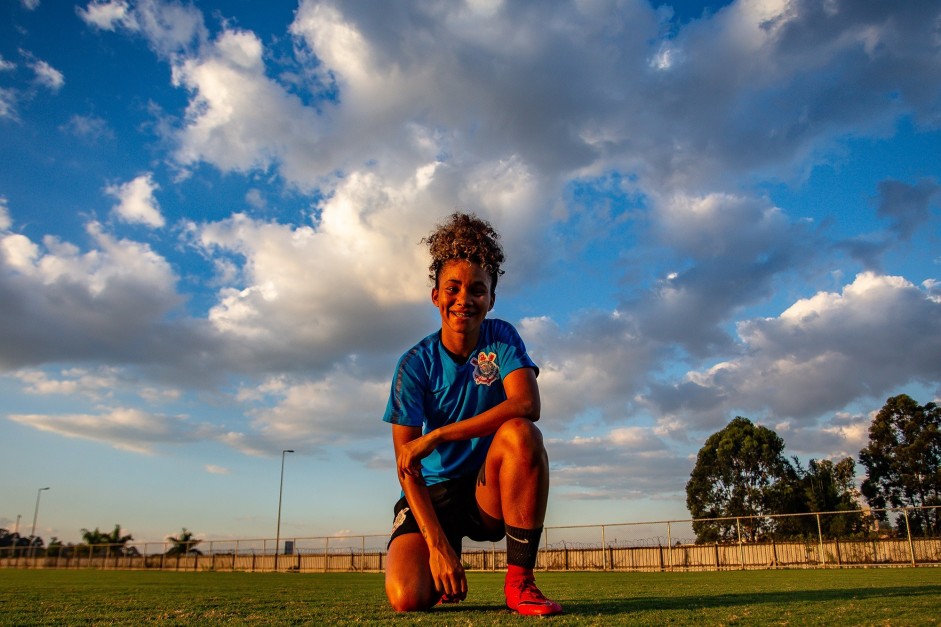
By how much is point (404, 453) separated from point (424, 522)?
0.36m

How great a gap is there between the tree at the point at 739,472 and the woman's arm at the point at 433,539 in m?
47.0

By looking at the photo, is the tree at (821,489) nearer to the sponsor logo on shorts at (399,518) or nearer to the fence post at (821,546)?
the fence post at (821,546)

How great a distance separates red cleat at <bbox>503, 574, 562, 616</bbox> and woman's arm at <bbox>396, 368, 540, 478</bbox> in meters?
0.73

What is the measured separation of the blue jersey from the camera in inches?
146

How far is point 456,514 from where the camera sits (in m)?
3.67

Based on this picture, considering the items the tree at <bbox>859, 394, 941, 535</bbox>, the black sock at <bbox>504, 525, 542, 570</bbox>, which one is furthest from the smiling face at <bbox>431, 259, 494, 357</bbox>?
the tree at <bbox>859, 394, 941, 535</bbox>

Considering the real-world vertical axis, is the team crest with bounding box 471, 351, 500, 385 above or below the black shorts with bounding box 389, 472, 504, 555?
above

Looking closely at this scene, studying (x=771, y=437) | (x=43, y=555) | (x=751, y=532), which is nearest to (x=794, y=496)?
(x=771, y=437)

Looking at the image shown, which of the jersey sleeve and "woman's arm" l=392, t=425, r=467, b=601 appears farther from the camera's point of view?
the jersey sleeve

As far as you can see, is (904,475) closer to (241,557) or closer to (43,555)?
(241,557)

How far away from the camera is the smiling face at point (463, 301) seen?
3.68 metres

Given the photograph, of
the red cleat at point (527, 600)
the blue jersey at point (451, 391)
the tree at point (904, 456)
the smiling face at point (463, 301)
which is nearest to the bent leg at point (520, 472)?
the red cleat at point (527, 600)

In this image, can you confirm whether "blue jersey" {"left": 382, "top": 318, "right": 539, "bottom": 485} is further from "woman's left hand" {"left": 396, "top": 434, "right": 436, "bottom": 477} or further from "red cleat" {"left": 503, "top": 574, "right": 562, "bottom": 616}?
"red cleat" {"left": 503, "top": 574, "right": 562, "bottom": 616}

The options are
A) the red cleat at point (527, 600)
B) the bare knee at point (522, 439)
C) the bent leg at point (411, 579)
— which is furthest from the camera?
the bent leg at point (411, 579)
